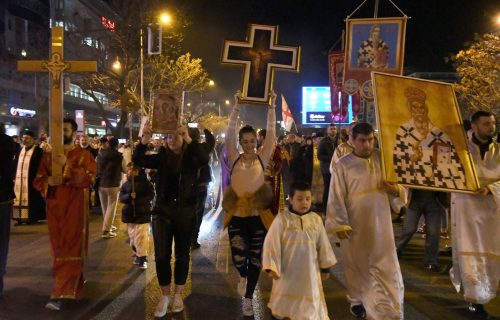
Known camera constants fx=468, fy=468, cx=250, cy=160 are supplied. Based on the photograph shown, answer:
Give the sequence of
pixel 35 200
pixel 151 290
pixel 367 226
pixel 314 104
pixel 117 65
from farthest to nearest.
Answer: pixel 314 104 → pixel 117 65 → pixel 35 200 → pixel 151 290 → pixel 367 226

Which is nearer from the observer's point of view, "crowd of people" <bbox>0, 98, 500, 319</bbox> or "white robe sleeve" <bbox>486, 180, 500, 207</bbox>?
"crowd of people" <bbox>0, 98, 500, 319</bbox>

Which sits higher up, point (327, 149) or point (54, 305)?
point (327, 149)

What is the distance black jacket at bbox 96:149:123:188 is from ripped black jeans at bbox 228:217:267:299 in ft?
15.9

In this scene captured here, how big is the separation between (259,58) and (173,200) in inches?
78.5

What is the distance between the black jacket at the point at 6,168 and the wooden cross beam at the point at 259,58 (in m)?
2.73

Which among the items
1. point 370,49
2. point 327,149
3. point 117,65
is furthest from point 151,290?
point 117,65

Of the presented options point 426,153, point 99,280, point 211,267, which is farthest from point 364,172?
point 99,280

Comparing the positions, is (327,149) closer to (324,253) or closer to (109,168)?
(109,168)

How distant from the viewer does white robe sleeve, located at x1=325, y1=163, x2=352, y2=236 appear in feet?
14.6

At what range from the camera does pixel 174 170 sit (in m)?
4.93

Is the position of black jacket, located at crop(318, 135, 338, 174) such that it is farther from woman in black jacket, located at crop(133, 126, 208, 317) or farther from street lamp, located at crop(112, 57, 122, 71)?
street lamp, located at crop(112, 57, 122, 71)

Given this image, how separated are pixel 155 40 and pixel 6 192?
10373 mm

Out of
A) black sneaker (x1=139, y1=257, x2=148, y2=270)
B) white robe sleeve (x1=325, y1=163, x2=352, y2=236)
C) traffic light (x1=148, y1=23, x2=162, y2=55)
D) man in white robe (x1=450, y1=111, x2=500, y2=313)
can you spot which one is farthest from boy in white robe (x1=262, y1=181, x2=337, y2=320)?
traffic light (x1=148, y1=23, x2=162, y2=55)

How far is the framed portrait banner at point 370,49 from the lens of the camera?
6910 mm
